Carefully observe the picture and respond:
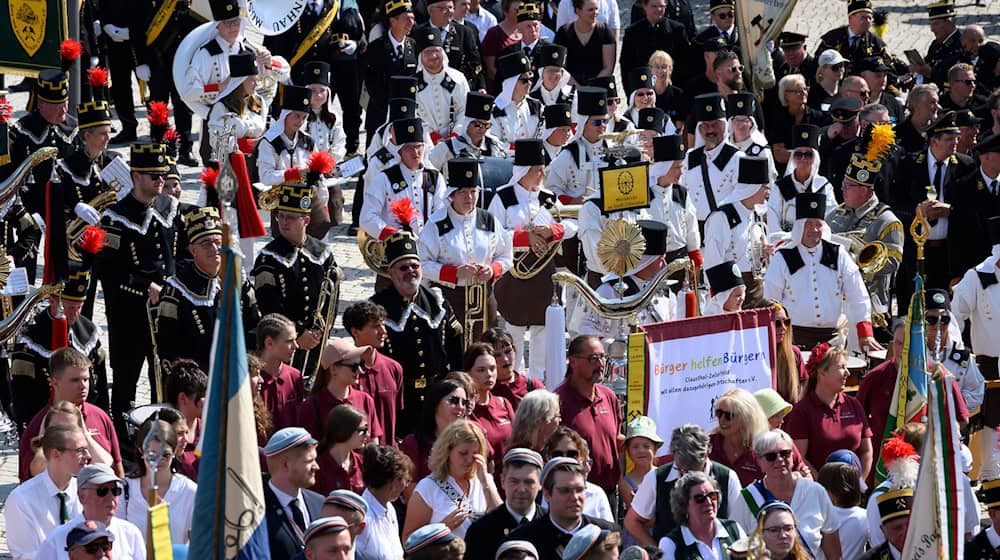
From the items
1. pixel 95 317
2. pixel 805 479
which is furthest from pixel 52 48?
pixel 805 479

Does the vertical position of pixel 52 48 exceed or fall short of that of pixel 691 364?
it exceeds it

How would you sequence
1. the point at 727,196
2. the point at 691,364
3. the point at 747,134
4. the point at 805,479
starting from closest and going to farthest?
the point at 805,479, the point at 691,364, the point at 727,196, the point at 747,134

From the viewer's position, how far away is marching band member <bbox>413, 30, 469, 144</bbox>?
18.0 metres

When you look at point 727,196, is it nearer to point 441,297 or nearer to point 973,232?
point 973,232

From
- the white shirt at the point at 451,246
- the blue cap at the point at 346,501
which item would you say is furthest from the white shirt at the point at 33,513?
the white shirt at the point at 451,246

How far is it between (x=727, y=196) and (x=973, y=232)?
2.08 meters

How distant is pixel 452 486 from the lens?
10734 millimetres

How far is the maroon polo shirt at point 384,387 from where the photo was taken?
480 inches

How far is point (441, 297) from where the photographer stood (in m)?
13.3

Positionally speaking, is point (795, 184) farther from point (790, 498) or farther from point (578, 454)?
point (578, 454)

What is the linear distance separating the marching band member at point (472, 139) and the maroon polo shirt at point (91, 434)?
603 cm

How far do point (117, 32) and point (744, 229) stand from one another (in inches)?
303

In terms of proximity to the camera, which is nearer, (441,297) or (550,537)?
(550,537)

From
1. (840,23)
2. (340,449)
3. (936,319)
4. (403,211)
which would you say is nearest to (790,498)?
(340,449)
